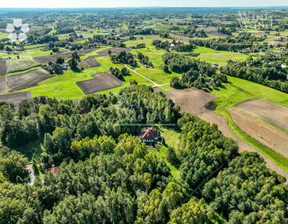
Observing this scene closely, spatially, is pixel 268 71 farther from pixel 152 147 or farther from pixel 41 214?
pixel 41 214

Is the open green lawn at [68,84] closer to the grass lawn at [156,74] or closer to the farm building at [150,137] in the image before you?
the grass lawn at [156,74]

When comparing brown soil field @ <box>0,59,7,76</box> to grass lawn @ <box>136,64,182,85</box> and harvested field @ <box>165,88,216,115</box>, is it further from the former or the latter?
harvested field @ <box>165,88,216,115</box>

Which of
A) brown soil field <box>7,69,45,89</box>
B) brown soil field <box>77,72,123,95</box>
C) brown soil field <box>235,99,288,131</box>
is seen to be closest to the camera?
brown soil field <box>235,99,288,131</box>

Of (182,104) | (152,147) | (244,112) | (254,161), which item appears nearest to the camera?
(254,161)

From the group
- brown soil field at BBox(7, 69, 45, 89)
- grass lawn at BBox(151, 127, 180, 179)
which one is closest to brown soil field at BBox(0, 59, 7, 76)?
brown soil field at BBox(7, 69, 45, 89)

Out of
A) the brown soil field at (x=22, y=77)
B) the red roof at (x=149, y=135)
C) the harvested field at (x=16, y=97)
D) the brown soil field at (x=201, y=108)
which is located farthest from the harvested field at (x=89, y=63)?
the red roof at (x=149, y=135)

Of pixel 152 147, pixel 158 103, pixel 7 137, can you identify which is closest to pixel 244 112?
pixel 158 103
